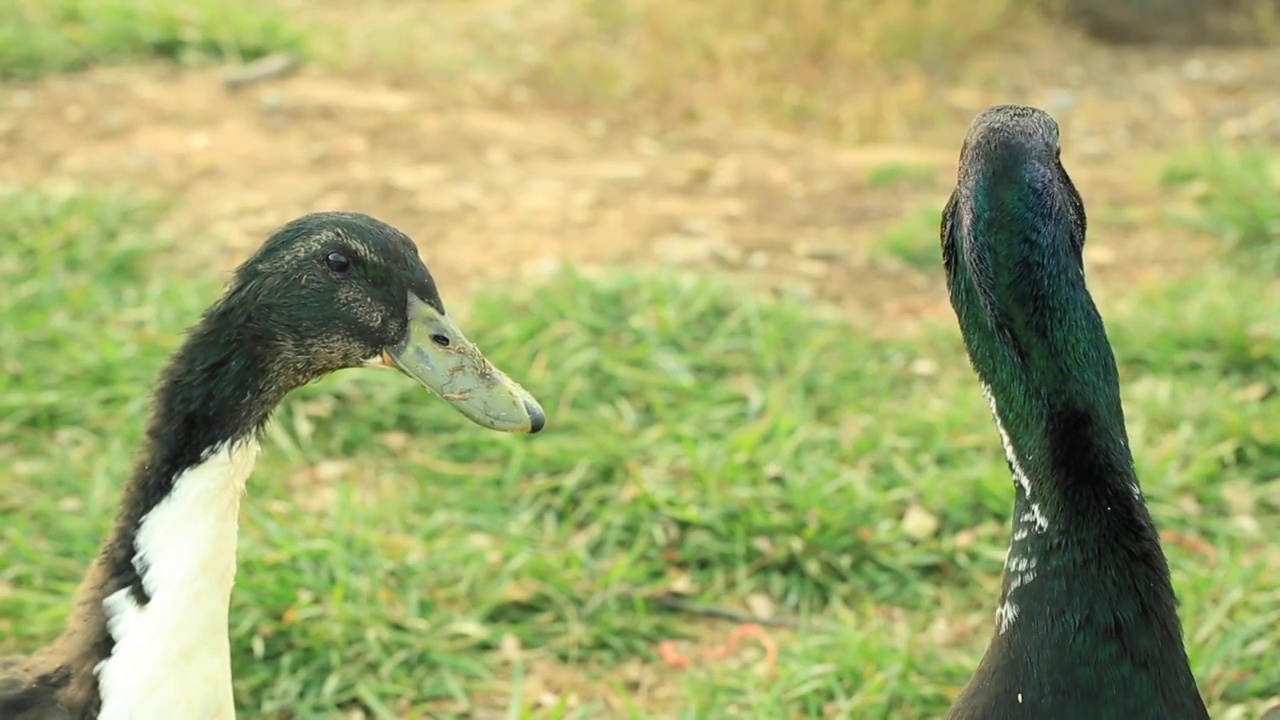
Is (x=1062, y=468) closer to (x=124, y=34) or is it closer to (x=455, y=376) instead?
(x=455, y=376)

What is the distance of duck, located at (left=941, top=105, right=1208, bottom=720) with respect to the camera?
1771 mm

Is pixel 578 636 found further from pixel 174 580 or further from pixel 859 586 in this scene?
pixel 174 580

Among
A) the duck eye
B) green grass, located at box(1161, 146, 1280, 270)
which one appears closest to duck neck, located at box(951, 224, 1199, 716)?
the duck eye

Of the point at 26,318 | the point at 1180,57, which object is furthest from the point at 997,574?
the point at 1180,57

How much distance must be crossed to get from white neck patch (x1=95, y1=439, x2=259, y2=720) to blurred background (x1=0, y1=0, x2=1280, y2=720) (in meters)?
0.72

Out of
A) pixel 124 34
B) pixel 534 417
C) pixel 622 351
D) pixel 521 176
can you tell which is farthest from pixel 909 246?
pixel 124 34

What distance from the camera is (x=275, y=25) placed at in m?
5.89

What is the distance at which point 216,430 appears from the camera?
2135mm

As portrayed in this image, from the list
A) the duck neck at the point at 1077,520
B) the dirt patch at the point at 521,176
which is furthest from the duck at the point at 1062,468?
the dirt patch at the point at 521,176

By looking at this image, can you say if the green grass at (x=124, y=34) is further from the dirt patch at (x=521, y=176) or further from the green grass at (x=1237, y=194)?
the green grass at (x=1237, y=194)

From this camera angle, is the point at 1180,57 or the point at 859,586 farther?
the point at 1180,57

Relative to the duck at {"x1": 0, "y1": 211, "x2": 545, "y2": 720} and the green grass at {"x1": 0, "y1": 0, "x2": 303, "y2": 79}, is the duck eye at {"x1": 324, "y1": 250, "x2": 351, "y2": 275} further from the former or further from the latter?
the green grass at {"x1": 0, "y1": 0, "x2": 303, "y2": 79}

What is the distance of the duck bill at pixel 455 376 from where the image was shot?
2207mm

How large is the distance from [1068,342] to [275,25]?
187 inches
